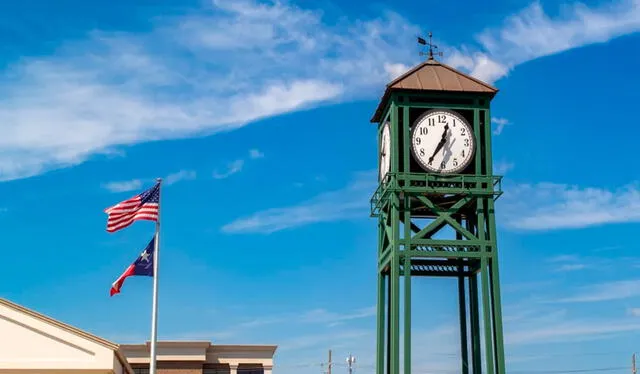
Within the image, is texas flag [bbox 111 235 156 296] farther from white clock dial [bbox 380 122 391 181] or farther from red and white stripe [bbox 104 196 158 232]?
white clock dial [bbox 380 122 391 181]

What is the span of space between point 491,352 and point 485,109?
9.93m

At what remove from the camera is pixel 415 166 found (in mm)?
39094

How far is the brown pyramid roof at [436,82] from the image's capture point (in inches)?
1547

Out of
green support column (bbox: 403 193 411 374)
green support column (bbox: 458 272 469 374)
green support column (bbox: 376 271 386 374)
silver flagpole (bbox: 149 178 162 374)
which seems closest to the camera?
silver flagpole (bbox: 149 178 162 374)

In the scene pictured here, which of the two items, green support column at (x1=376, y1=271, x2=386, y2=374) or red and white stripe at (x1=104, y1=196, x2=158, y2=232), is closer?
red and white stripe at (x1=104, y1=196, x2=158, y2=232)

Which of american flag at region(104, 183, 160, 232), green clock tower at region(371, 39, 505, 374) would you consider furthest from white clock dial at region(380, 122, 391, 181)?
american flag at region(104, 183, 160, 232)

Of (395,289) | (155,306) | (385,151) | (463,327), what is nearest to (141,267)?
(155,306)

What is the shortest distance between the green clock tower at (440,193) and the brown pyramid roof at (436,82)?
1.6 inches

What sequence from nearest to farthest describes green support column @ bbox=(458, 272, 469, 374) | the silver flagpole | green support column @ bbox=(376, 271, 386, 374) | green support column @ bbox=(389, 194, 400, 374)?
the silver flagpole
green support column @ bbox=(389, 194, 400, 374)
green support column @ bbox=(376, 271, 386, 374)
green support column @ bbox=(458, 272, 469, 374)

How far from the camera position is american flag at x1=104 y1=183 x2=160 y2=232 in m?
30.5

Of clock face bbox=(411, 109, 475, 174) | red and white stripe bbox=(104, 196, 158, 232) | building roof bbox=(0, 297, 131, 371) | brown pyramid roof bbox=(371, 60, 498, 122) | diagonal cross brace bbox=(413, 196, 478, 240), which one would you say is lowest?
building roof bbox=(0, 297, 131, 371)

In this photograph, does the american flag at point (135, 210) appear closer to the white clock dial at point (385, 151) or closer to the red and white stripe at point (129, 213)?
the red and white stripe at point (129, 213)

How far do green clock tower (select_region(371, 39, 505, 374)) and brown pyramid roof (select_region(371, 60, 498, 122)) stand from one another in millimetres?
41

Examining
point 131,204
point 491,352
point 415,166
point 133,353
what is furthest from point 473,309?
point 133,353
